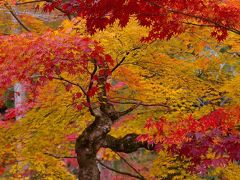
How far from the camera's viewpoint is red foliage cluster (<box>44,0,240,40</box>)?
16.2ft

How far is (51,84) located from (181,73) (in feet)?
10.2

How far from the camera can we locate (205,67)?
10.5 metres

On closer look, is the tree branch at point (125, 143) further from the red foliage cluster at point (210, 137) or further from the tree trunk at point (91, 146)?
the red foliage cluster at point (210, 137)

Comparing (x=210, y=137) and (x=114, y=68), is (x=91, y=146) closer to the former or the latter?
(x=114, y=68)

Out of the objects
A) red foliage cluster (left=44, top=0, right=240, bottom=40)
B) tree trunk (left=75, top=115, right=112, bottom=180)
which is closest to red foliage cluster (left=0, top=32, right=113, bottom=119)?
red foliage cluster (left=44, top=0, right=240, bottom=40)

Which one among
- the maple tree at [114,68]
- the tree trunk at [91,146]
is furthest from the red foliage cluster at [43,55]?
the tree trunk at [91,146]

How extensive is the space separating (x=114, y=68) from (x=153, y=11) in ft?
10.2

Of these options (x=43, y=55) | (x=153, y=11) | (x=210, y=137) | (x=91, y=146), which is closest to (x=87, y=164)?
(x=91, y=146)

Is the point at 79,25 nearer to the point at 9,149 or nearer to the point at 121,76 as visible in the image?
the point at 121,76

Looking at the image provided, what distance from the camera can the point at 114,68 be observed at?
8.30m

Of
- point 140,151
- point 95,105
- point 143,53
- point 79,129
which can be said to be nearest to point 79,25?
point 143,53

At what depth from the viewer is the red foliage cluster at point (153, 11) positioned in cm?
495

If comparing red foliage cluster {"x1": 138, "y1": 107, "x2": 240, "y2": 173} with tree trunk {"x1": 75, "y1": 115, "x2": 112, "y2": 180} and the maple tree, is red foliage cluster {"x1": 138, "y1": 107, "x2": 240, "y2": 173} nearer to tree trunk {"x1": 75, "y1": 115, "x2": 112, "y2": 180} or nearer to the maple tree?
the maple tree

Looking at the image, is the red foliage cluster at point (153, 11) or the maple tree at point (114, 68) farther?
the maple tree at point (114, 68)
